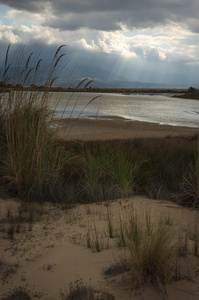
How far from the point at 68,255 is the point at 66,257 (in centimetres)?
4

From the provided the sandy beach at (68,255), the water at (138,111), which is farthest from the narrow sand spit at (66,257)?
the water at (138,111)

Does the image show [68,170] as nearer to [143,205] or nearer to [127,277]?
[143,205]

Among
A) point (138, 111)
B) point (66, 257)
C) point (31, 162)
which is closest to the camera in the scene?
point (66, 257)

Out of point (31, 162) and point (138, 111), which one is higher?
point (138, 111)

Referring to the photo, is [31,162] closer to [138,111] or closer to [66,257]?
[66,257]

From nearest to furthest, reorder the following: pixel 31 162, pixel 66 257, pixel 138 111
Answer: pixel 66 257 → pixel 31 162 → pixel 138 111

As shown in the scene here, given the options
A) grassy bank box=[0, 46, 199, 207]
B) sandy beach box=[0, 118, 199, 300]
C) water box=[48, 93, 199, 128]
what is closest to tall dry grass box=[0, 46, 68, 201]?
grassy bank box=[0, 46, 199, 207]

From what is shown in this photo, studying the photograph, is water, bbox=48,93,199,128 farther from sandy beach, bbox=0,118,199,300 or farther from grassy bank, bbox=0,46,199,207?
sandy beach, bbox=0,118,199,300

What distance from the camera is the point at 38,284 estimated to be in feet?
7.73

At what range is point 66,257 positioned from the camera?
8.99 ft

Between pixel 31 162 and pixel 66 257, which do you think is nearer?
pixel 66 257

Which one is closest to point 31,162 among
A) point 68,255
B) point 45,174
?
point 45,174

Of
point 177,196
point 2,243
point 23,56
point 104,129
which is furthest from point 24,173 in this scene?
point 104,129

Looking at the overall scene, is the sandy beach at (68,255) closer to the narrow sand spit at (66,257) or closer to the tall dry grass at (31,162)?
the narrow sand spit at (66,257)
